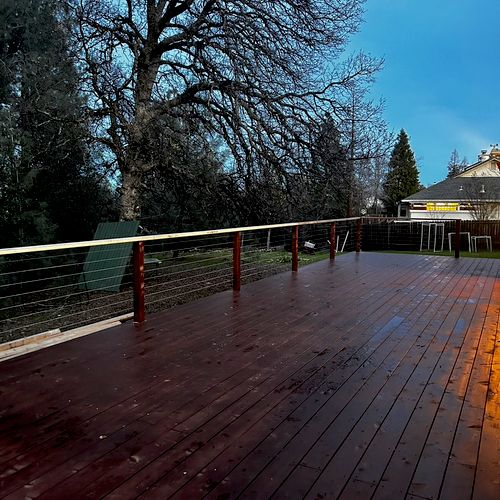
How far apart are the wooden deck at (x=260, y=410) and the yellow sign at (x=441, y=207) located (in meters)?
24.7

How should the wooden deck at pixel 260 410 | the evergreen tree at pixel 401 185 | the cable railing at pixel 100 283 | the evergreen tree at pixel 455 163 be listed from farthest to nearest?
1. the evergreen tree at pixel 455 163
2. the evergreen tree at pixel 401 185
3. the cable railing at pixel 100 283
4. the wooden deck at pixel 260 410

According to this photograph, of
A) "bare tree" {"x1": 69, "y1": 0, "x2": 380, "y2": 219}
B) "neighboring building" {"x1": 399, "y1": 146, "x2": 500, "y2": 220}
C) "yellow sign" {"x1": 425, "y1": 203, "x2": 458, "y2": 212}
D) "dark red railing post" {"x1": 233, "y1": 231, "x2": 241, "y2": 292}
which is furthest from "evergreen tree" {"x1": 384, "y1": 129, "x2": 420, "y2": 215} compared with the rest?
"dark red railing post" {"x1": 233, "y1": 231, "x2": 241, "y2": 292}

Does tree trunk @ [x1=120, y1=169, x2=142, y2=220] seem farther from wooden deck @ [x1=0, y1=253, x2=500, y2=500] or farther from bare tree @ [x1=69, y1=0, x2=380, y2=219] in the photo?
wooden deck @ [x1=0, y1=253, x2=500, y2=500]

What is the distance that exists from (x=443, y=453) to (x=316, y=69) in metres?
8.24

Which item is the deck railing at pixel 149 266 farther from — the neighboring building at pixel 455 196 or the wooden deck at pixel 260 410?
Result: the neighboring building at pixel 455 196

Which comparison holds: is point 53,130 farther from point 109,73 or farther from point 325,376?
point 325,376

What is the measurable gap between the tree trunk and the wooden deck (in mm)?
4877

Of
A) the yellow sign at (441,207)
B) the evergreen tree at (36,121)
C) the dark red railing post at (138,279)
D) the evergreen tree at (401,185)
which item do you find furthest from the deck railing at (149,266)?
the evergreen tree at (401,185)

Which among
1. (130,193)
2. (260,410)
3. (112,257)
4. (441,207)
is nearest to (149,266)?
(112,257)

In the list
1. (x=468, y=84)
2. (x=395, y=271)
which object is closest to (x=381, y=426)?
(x=395, y=271)

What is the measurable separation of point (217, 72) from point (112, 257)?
11.9 feet

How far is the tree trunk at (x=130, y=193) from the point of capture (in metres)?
8.39

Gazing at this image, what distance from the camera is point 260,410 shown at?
2.21m

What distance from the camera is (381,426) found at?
2.04 meters
